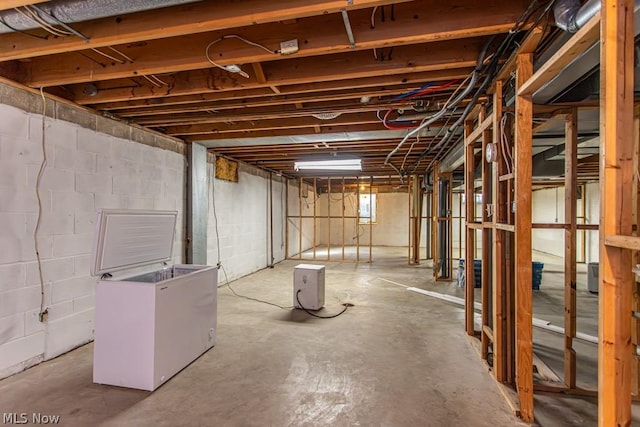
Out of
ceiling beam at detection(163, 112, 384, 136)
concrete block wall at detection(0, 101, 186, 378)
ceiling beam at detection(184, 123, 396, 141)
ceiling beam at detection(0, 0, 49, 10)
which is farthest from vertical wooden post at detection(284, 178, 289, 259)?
ceiling beam at detection(0, 0, 49, 10)

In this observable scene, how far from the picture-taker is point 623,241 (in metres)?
0.97

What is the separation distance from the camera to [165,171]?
4.04m

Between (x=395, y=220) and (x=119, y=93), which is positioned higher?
(x=119, y=93)

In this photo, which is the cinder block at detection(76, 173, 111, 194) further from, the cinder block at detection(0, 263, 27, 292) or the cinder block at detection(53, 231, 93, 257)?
the cinder block at detection(0, 263, 27, 292)

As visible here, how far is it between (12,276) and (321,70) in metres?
2.86

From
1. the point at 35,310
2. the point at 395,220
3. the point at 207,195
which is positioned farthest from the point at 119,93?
the point at 395,220

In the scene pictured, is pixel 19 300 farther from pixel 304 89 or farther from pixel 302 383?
pixel 304 89

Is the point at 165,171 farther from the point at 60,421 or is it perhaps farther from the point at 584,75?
the point at 584,75

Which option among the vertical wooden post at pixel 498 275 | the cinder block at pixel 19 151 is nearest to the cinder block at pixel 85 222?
the cinder block at pixel 19 151

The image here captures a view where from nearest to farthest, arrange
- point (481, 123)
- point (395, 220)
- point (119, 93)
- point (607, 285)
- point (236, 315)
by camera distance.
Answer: point (607, 285)
point (481, 123)
point (119, 93)
point (236, 315)
point (395, 220)

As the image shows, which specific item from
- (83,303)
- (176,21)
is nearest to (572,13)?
(176,21)

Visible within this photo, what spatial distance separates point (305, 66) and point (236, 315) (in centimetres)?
295

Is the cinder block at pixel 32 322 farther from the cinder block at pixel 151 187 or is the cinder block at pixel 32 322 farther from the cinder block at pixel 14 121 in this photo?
the cinder block at pixel 151 187

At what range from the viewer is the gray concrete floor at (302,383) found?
193 centimetres
